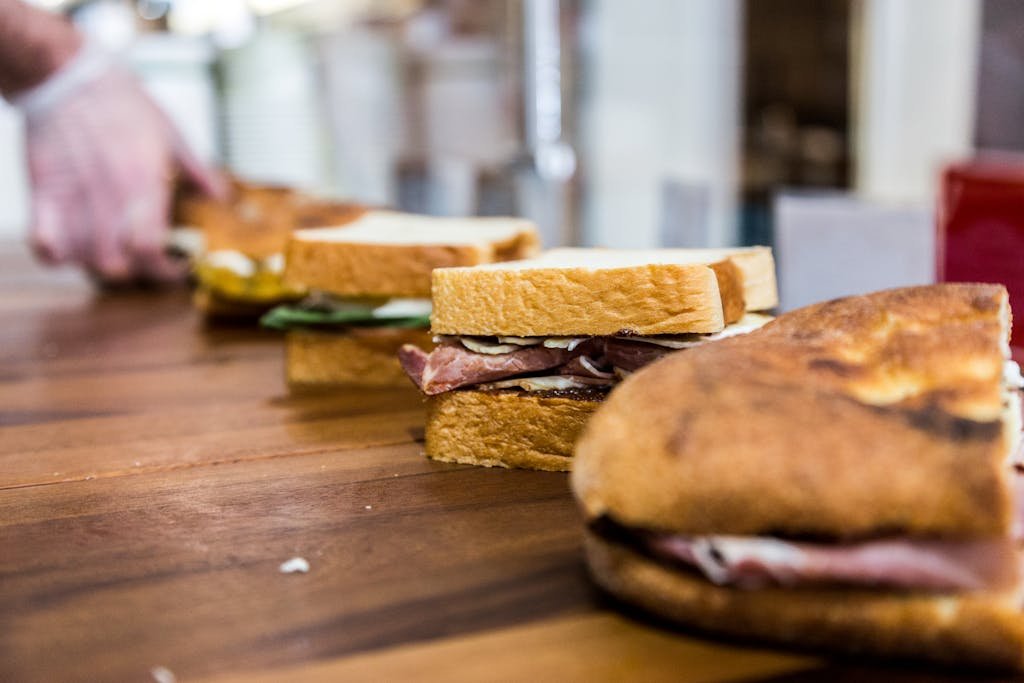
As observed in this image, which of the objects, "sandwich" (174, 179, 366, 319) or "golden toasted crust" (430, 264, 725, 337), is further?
"sandwich" (174, 179, 366, 319)

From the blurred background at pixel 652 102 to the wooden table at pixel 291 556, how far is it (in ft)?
4.56

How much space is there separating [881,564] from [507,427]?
685mm

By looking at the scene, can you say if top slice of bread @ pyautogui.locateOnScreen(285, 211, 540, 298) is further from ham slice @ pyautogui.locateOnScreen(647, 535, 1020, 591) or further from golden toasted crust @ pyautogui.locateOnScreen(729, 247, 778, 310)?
ham slice @ pyautogui.locateOnScreen(647, 535, 1020, 591)

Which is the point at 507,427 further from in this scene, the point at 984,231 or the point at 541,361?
the point at 984,231

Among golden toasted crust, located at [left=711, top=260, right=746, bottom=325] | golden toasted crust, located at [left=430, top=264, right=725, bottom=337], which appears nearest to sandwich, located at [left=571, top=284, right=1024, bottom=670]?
golden toasted crust, located at [left=430, top=264, right=725, bottom=337]

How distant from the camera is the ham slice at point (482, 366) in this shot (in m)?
1.43

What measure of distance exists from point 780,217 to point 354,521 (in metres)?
1.49

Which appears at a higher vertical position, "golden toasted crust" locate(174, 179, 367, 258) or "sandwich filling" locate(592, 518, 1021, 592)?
"golden toasted crust" locate(174, 179, 367, 258)

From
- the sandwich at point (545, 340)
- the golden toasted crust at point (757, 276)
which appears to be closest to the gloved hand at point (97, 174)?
the sandwich at point (545, 340)

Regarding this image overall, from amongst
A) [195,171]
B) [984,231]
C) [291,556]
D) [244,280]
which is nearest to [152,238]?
[195,171]

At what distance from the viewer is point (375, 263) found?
1989mm

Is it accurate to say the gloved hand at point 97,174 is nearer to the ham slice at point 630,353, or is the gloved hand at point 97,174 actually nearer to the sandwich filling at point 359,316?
the sandwich filling at point 359,316

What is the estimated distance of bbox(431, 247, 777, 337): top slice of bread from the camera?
134cm

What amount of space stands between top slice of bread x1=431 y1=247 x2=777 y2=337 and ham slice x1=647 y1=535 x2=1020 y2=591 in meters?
0.57
